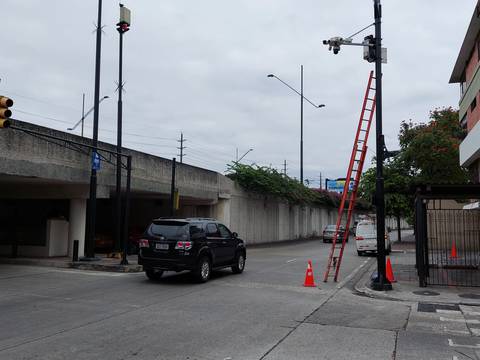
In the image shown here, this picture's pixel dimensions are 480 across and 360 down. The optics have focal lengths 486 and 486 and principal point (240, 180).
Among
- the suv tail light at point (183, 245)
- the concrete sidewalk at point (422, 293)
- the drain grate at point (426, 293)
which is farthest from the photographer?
the suv tail light at point (183, 245)

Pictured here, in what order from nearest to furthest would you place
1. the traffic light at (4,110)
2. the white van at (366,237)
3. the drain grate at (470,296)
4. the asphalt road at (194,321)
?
the asphalt road at (194,321)
the traffic light at (4,110)
the drain grate at (470,296)
the white van at (366,237)

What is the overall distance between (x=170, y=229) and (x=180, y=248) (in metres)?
0.73

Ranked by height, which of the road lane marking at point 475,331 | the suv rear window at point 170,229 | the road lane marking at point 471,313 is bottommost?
the road lane marking at point 475,331

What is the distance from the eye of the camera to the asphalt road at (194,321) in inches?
266

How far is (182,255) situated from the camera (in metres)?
13.3

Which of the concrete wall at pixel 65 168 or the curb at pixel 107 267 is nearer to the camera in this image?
the concrete wall at pixel 65 168

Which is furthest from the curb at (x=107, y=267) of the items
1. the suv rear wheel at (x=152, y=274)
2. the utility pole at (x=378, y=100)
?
the utility pole at (x=378, y=100)

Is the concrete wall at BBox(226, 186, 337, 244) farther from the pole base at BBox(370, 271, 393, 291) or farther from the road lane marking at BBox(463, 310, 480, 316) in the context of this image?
the road lane marking at BBox(463, 310, 480, 316)

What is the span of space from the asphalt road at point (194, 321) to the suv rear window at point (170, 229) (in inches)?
54.4

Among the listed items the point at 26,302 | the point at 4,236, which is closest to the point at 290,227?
the point at 4,236

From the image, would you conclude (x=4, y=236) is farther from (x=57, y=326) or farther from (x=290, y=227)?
(x=290, y=227)

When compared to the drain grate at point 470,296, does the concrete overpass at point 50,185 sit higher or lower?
higher

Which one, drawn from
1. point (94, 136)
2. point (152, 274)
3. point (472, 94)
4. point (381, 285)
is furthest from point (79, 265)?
point (472, 94)

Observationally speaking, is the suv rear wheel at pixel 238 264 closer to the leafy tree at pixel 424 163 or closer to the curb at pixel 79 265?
the curb at pixel 79 265
